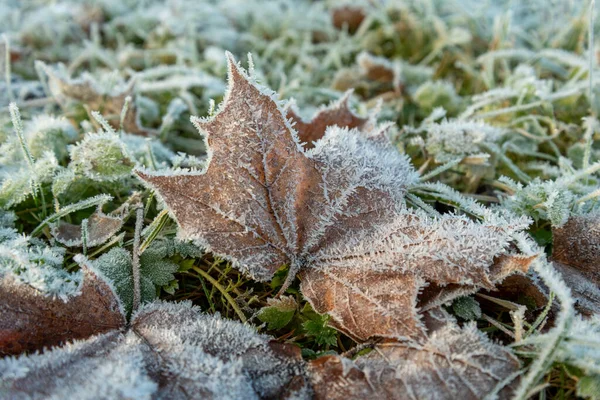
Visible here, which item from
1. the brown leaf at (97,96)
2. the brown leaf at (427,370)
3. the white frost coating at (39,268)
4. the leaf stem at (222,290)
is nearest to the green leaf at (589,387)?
the brown leaf at (427,370)

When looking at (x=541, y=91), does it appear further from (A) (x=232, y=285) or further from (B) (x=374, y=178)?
(A) (x=232, y=285)

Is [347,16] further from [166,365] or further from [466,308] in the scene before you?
[166,365]

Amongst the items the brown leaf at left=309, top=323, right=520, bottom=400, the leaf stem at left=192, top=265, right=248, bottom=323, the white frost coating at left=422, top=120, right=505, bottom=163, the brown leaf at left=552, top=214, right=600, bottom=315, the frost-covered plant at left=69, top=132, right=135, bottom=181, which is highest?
the white frost coating at left=422, top=120, right=505, bottom=163

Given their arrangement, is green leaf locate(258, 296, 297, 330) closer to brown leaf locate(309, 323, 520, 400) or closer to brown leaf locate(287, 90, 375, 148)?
brown leaf locate(309, 323, 520, 400)

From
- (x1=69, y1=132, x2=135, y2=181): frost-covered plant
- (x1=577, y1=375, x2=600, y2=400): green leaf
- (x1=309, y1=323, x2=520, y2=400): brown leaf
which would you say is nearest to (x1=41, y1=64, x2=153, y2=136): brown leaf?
(x1=69, y1=132, x2=135, y2=181): frost-covered plant

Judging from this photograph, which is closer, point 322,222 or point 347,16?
point 322,222

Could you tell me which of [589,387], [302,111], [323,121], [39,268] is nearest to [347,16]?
[302,111]

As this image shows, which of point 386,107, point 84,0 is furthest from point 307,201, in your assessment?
point 84,0
